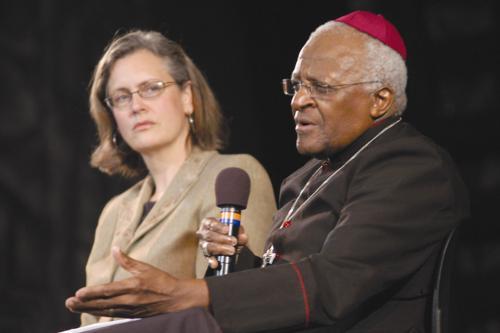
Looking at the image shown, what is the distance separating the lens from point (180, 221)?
344 centimetres

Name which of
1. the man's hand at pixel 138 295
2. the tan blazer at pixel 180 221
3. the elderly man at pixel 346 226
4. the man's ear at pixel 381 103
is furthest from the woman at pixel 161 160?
→ the man's hand at pixel 138 295

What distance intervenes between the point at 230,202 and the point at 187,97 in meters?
1.69

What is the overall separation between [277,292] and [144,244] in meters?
1.62

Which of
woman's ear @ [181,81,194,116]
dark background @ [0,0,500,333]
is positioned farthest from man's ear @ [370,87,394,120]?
dark background @ [0,0,500,333]

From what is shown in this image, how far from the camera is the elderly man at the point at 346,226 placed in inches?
78.2

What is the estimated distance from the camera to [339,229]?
2.09m

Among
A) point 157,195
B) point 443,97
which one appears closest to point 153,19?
point 157,195

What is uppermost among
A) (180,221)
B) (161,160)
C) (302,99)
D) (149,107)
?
(302,99)

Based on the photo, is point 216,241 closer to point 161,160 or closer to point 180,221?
point 180,221

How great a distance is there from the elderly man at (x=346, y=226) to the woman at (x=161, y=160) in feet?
2.77

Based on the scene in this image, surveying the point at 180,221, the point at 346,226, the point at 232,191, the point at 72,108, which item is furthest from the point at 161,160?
the point at 346,226

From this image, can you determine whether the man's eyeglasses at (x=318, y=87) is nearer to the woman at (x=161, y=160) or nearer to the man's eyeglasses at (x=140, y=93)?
the woman at (x=161, y=160)

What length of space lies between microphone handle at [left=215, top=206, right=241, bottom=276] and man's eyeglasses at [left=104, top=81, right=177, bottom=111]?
1.54 metres

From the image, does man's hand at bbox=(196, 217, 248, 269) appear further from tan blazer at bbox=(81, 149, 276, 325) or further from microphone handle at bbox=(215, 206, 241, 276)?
tan blazer at bbox=(81, 149, 276, 325)
